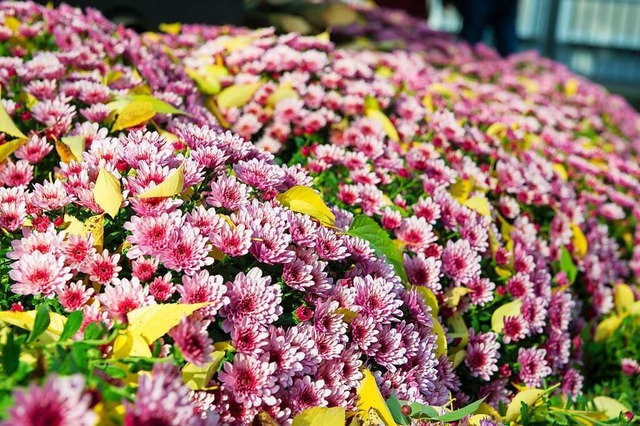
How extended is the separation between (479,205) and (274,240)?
1000 mm

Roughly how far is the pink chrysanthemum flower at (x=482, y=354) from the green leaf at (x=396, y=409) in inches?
18.5

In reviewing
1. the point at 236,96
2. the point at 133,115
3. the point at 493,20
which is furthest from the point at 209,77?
the point at 493,20

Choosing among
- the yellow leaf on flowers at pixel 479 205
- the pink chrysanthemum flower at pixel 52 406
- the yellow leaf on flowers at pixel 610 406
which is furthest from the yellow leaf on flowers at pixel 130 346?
the yellow leaf on flowers at pixel 610 406

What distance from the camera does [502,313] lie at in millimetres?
1977

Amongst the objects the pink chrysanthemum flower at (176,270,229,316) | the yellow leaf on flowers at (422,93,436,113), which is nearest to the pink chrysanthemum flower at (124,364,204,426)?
the pink chrysanthemum flower at (176,270,229,316)

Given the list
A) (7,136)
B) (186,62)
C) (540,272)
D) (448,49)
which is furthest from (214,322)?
(448,49)

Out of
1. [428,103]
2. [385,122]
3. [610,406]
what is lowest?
[610,406]

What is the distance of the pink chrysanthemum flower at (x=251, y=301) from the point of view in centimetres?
129

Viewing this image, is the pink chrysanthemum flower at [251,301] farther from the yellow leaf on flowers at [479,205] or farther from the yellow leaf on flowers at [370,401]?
the yellow leaf on flowers at [479,205]

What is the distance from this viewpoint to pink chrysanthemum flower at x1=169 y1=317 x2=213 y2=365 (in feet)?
3.74

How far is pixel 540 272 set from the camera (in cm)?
218

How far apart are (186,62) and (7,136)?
138 cm

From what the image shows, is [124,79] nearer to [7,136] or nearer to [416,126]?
[7,136]

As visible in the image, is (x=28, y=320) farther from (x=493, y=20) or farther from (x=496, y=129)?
(x=493, y=20)
